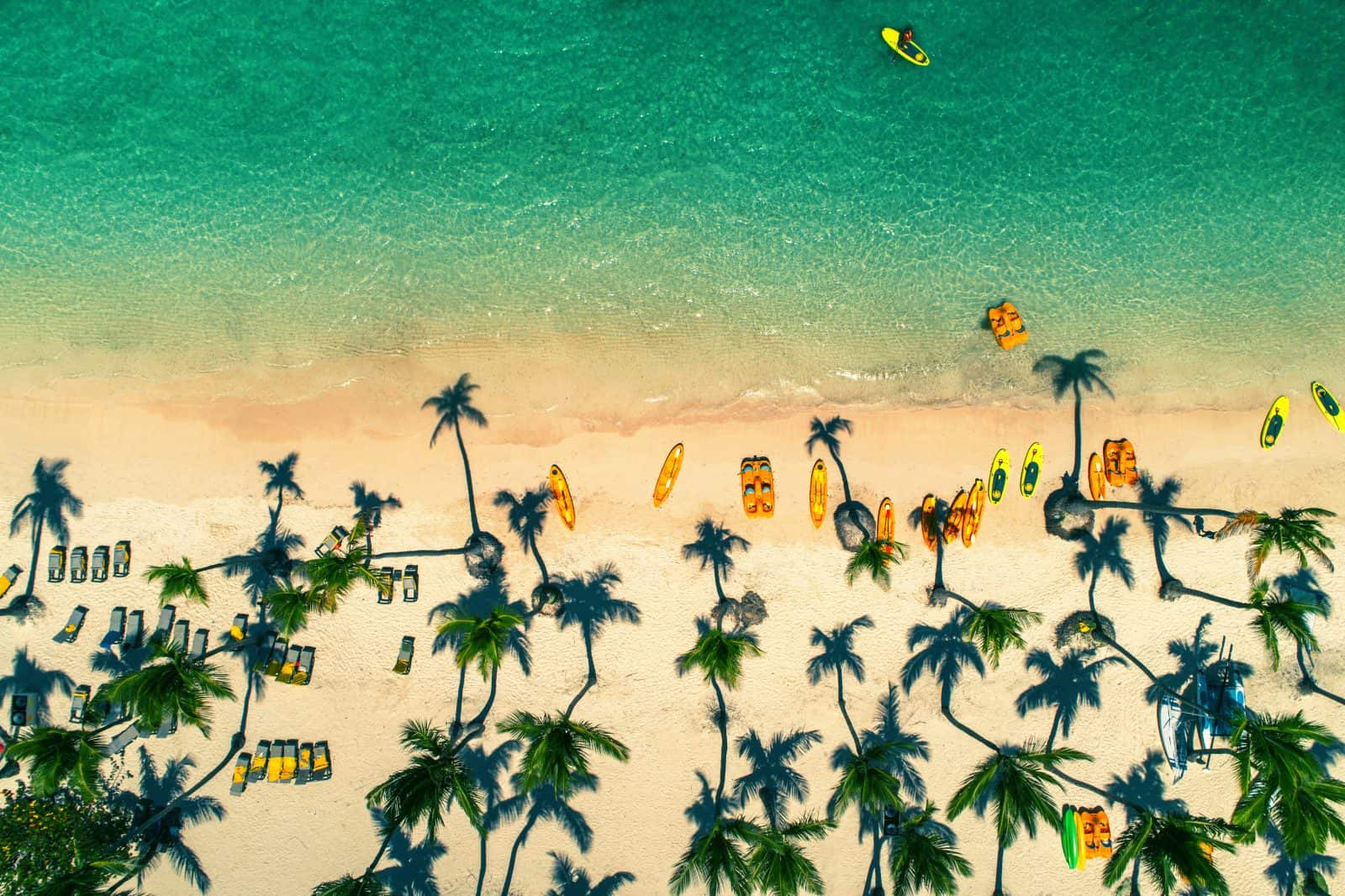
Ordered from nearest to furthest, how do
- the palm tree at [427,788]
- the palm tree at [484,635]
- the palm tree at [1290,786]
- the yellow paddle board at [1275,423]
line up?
the palm tree at [1290,786], the palm tree at [427,788], the palm tree at [484,635], the yellow paddle board at [1275,423]

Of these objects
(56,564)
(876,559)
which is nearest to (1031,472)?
(876,559)

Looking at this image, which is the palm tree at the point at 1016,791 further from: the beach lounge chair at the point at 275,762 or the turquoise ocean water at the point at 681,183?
the beach lounge chair at the point at 275,762

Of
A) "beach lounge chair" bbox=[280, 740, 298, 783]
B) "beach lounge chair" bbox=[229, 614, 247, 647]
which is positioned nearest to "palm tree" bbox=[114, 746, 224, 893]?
"beach lounge chair" bbox=[280, 740, 298, 783]

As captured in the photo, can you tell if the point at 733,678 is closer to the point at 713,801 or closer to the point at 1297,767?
the point at 713,801

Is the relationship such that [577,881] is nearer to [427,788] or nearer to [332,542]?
[427,788]

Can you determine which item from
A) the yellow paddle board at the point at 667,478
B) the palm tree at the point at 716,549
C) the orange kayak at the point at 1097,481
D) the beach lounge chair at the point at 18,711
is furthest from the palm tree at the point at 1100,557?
the beach lounge chair at the point at 18,711

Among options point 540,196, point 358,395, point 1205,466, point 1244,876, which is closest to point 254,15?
point 540,196

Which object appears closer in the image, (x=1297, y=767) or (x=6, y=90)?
(x=1297, y=767)
